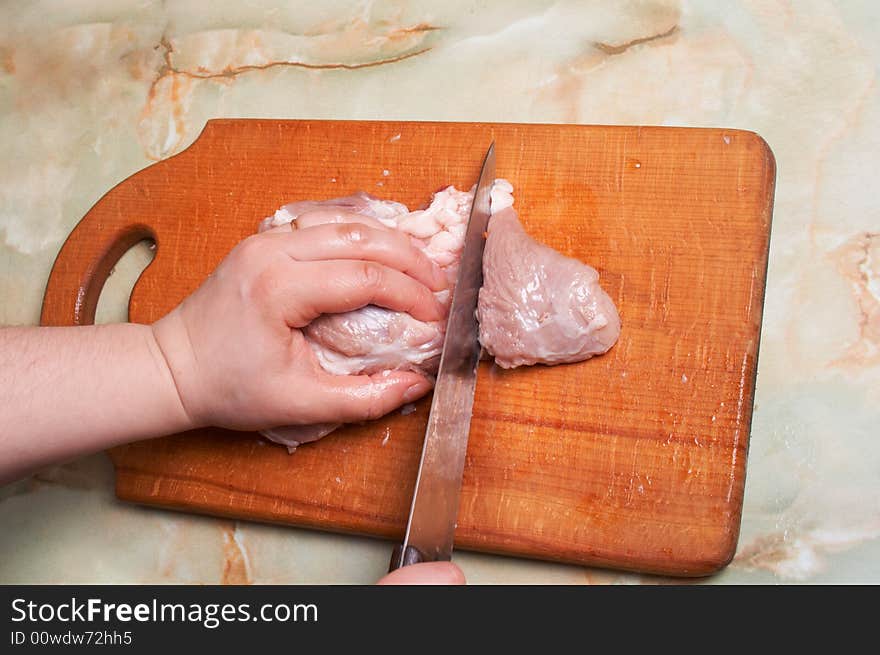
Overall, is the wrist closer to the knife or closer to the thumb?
the knife

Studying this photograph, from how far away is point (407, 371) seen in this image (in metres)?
1.49

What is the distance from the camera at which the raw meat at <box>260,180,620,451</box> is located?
1.41m

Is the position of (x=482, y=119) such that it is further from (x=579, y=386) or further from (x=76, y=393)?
(x=76, y=393)

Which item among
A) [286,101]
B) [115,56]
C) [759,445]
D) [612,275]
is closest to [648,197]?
[612,275]

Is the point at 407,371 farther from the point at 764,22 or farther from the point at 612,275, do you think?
the point at 764,22

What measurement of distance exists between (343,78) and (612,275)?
893 mm

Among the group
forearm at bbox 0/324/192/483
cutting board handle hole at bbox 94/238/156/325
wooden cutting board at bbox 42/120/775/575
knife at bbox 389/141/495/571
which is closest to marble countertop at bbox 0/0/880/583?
cutting board handle hole at bbox 94/238/156/325

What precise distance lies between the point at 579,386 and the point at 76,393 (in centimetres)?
88

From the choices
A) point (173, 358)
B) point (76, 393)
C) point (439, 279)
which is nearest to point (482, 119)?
point (439, 279)

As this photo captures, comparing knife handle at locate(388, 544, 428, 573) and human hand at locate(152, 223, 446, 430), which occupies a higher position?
human hand at locate(152, 223, 446, 430)

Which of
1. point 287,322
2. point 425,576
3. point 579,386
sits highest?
point 287,322

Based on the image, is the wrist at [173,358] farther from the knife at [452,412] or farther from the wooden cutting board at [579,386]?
the knife at [452,412]

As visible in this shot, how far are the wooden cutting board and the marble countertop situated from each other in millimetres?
125

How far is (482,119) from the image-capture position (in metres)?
1.85
